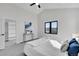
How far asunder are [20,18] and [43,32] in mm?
840

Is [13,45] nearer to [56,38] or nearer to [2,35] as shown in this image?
[2,35]

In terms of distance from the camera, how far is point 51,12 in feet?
6.79

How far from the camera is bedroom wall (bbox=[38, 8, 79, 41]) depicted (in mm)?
1990

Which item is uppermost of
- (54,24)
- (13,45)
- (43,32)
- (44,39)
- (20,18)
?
(20,18)

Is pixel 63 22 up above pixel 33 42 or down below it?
above

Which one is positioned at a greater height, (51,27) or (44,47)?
(51,27)

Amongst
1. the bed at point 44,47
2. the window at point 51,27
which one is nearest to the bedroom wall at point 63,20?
the window at point 51,27

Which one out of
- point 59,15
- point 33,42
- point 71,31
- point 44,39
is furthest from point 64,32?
point 33,42

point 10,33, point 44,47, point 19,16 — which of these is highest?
point 19,16

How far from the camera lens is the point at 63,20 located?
212 cm

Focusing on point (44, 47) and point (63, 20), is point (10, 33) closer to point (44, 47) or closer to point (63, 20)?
point (44, 47)

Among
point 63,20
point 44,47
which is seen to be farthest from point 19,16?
point 63,20

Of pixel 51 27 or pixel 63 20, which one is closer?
pixel 51 27

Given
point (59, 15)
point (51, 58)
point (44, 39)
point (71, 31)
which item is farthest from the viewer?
point (44, 39)
